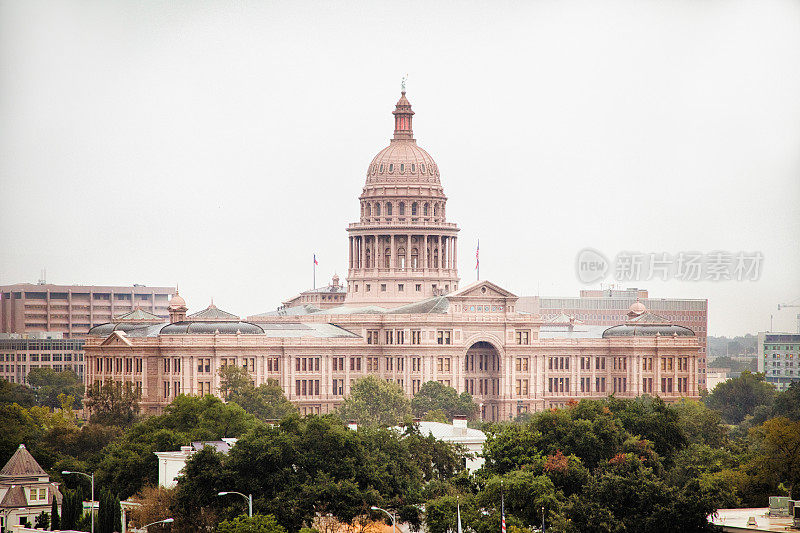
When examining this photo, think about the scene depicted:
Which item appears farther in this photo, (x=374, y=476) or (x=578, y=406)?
(x=578, y=406)

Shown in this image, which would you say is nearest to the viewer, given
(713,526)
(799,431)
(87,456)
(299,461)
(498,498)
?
(713,526)

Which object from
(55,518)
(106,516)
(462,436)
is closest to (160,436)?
(55,518)

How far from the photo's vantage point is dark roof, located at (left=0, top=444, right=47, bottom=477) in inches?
6550

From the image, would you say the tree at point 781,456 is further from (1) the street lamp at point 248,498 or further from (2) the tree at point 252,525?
(1) the street lamp at point 248,498

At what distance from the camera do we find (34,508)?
16062 centimetres

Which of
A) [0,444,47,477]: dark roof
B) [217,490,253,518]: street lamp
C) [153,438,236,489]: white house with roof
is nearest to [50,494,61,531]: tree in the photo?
[153,438,236,489]: white house with roof

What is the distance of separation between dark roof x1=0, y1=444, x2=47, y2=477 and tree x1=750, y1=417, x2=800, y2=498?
5680 cm

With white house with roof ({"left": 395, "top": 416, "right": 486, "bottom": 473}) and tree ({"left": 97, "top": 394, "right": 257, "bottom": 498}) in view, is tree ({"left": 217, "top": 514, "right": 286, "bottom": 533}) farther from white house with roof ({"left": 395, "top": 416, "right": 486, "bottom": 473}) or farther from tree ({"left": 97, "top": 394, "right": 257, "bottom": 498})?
white house with roof ({"left": 395, "top": 416, "right": 486, "bottom": 473})

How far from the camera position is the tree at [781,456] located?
480 feet

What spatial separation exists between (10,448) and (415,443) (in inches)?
1845

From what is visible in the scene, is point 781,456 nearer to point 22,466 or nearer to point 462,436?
point 462,436

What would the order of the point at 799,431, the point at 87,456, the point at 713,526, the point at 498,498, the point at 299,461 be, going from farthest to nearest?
the point at 87,456, the point at 799,431, the point at 299,461, the point at 498,498, the point at 713,526

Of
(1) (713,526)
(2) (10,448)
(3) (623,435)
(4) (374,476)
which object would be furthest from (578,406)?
(2) (10,448)

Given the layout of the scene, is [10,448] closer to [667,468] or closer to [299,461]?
[299,461]
